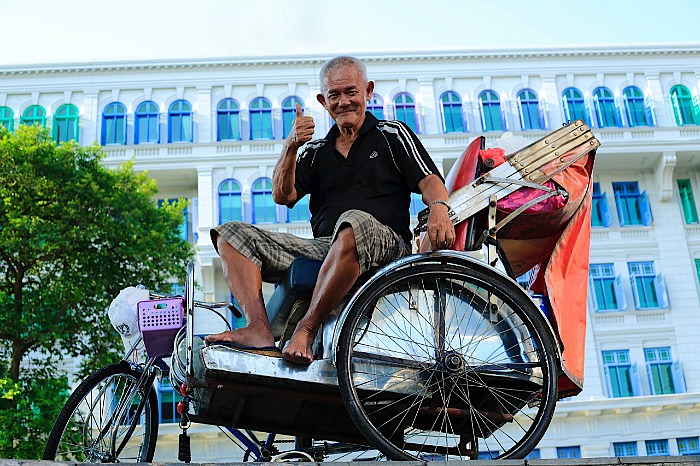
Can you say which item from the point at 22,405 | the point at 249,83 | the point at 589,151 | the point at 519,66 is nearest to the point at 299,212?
the point at 249,83

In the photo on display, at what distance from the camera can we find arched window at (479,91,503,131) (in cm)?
2744

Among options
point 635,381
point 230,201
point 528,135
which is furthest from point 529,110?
point 230,201

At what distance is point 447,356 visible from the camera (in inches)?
152

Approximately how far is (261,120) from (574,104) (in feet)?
30.4

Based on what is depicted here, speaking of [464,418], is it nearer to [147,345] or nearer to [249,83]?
[147,345]

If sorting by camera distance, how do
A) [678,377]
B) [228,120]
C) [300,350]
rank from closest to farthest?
[300,350], [678,377], [228,120]

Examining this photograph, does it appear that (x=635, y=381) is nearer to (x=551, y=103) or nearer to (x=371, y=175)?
(x=551, y=103)

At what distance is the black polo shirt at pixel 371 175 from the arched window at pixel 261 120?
75.0ft

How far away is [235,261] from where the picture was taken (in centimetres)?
405

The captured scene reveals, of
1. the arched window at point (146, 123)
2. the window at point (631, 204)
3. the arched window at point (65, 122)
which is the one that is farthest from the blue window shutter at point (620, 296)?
the arched window at point (65, 122)

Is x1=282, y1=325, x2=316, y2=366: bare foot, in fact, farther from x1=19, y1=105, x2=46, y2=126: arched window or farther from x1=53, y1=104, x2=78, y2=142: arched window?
x1=19, y1=105, x2=46, y2=126: arched window

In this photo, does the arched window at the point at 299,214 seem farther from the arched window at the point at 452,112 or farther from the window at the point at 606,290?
the window at the point at 606,290

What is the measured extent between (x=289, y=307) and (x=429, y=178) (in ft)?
2.86

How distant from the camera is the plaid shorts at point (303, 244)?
3.96m
